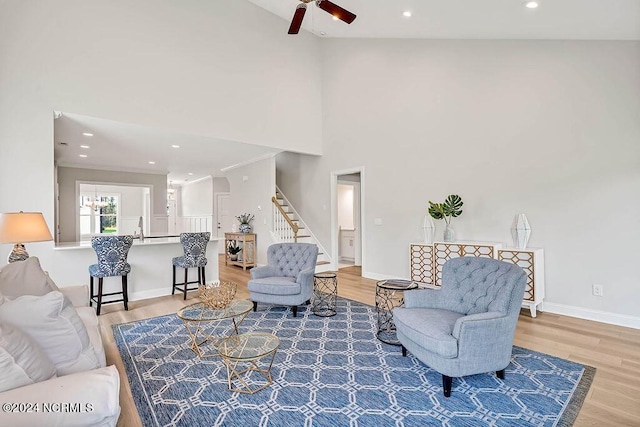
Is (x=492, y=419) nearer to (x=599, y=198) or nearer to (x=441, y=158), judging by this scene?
(x=599, y=198)

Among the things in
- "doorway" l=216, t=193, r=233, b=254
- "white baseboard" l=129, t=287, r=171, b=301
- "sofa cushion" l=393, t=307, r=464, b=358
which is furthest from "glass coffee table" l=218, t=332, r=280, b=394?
"doorway" l=216, t=193, r=233, b=254

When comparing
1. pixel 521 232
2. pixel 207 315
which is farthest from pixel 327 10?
pixel 521 232

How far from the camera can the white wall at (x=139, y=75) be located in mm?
4012

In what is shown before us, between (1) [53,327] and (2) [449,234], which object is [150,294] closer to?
(1) [53,327]

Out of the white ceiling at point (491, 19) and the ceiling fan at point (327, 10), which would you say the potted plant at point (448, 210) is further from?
the ceiling fan at point (327, 10)

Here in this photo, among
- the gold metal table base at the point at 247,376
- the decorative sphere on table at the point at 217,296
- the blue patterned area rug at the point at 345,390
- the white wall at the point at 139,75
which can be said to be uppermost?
the white wall at the point at 139,75

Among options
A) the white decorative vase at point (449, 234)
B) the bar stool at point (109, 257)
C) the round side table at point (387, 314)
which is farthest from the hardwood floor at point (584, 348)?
the white decorative vase at point (449, 234)

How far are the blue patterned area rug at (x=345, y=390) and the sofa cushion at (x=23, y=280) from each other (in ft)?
3.07

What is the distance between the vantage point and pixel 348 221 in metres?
9.41

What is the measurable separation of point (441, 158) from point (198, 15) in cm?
465

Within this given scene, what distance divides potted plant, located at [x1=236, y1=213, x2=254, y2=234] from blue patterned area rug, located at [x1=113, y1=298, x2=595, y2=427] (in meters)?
4.70

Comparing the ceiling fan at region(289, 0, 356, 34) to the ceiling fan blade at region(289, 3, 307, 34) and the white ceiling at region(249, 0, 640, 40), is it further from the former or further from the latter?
the white ceiling at region(249, 0, 640, 40)

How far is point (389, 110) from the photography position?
6102 millimetres

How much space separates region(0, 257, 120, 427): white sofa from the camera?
1180 millimetres
